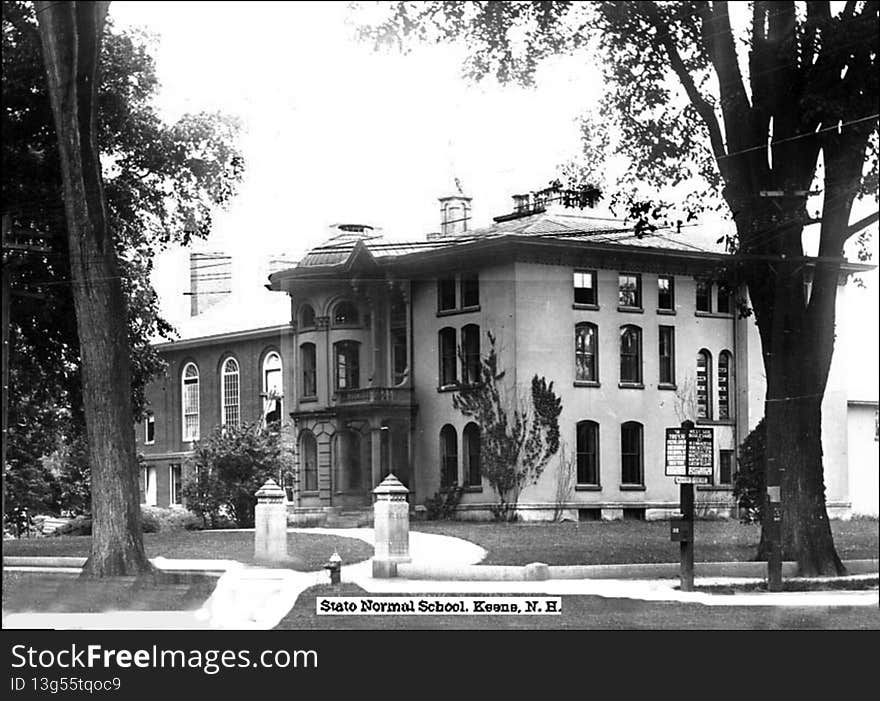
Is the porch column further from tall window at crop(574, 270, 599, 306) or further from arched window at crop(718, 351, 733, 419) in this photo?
arched window at crop(718, 351, 733, 419)

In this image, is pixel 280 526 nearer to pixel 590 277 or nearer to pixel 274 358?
pixel 274 358

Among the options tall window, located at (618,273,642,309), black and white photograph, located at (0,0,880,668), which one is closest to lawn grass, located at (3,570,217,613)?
black and white photograph, located at (0,0,880,668)

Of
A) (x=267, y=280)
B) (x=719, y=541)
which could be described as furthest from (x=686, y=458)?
(x=267, y=280)

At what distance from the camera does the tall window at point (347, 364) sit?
5.56 m

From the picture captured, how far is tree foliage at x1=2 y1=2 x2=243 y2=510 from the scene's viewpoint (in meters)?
5.55

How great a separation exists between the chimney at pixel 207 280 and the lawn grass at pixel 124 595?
1.08 metres

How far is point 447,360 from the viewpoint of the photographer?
560cm

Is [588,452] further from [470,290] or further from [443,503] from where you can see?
[470,290]

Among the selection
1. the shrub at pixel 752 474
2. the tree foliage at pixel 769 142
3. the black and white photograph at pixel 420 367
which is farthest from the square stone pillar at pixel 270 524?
the shrub at pixel 752 474

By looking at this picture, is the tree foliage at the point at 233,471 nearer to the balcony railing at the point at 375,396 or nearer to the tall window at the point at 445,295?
the balcony railing at the point at 375,396

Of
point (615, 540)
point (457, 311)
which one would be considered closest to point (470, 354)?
point (457, 311)
